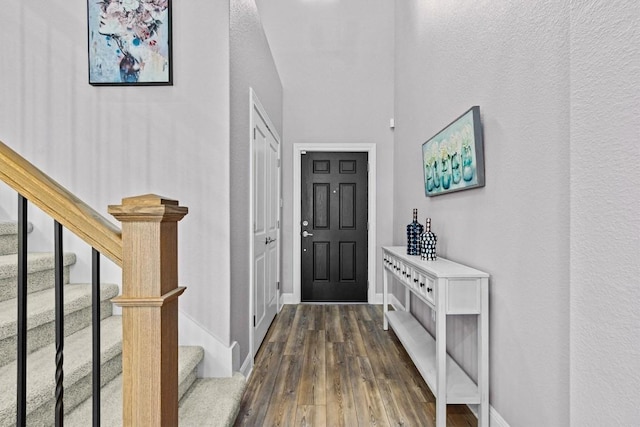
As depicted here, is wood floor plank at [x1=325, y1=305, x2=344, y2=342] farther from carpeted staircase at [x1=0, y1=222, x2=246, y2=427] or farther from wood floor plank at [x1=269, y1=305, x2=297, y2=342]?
carpeted staircase at [x1=0, y1=222, x2=246, y2=427]

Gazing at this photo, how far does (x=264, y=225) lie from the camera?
358cm

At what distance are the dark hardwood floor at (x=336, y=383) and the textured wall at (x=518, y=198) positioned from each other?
1.32ft

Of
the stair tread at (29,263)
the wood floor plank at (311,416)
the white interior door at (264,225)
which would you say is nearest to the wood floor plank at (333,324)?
the white interior door at (264,225)

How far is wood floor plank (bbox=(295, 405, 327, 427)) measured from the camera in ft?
6.89

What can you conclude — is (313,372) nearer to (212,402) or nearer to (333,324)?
(212,402)

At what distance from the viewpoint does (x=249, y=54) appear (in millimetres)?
2832

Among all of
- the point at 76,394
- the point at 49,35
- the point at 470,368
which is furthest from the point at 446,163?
the point at 49,35

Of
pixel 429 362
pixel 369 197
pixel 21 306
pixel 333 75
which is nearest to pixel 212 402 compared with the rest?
pixel 429 362

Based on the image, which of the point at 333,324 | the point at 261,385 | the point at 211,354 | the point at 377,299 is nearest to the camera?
the point at 211,354

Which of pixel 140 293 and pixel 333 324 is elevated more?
pixel 140 293

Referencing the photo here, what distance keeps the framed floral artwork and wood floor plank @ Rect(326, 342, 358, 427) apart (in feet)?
7.02

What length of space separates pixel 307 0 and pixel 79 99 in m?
3.44

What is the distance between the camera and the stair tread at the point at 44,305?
1571 mm

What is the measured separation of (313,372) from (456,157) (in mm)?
1746
